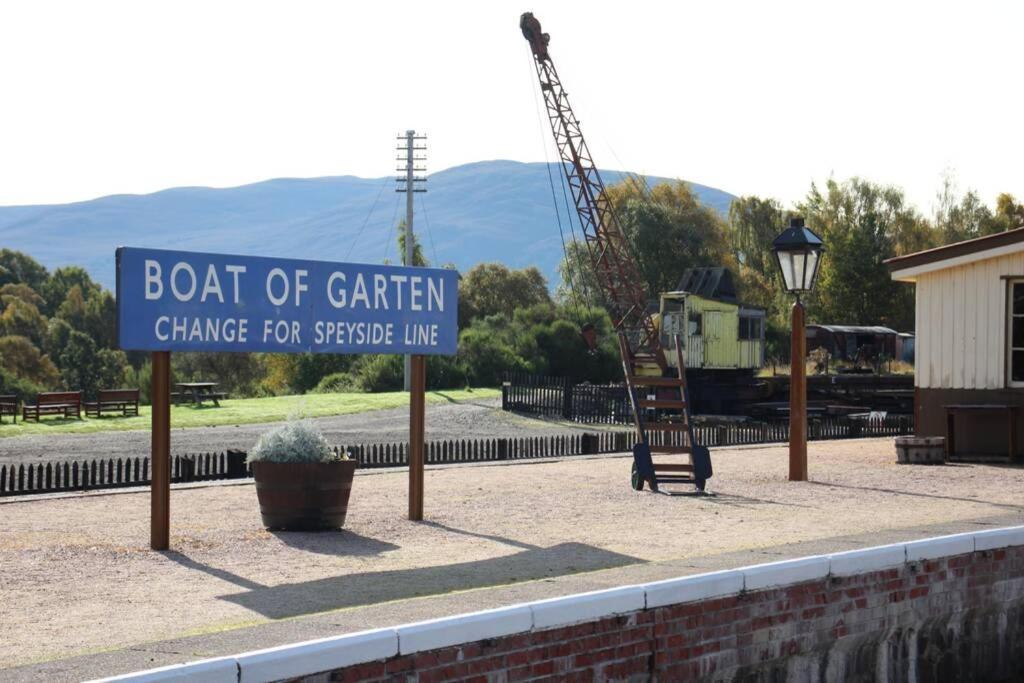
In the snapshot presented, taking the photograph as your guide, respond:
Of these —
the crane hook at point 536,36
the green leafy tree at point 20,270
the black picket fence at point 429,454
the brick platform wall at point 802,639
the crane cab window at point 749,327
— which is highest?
the crane hook at point 536,36

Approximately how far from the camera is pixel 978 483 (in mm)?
17453

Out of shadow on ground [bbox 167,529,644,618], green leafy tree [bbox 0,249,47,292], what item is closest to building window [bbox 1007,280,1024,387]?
shadow on ground [bbox 167,529,644,618]

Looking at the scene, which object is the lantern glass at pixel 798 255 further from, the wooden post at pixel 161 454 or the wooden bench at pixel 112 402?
the wooden bench at pixel 112 402

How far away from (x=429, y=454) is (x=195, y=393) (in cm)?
2145

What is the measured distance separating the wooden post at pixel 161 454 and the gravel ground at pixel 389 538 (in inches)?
7.8

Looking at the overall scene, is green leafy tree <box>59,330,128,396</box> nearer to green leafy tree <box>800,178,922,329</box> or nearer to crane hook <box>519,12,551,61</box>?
crane hook <box>519,12,551,61</box>

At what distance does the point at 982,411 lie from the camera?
68.4 feet

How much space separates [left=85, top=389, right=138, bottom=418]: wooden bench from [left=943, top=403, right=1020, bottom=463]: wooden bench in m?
21.2

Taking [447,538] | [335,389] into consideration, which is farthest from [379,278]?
[335,389]

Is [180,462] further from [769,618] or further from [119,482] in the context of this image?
[769,618]

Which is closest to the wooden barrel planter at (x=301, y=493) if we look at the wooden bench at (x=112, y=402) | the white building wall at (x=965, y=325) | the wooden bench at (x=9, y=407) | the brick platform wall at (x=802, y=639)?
the brick platform wall at (x=802, y=639)

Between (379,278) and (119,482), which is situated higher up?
(379,278)

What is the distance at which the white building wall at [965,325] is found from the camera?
67.1ft

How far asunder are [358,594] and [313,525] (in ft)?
12.2
